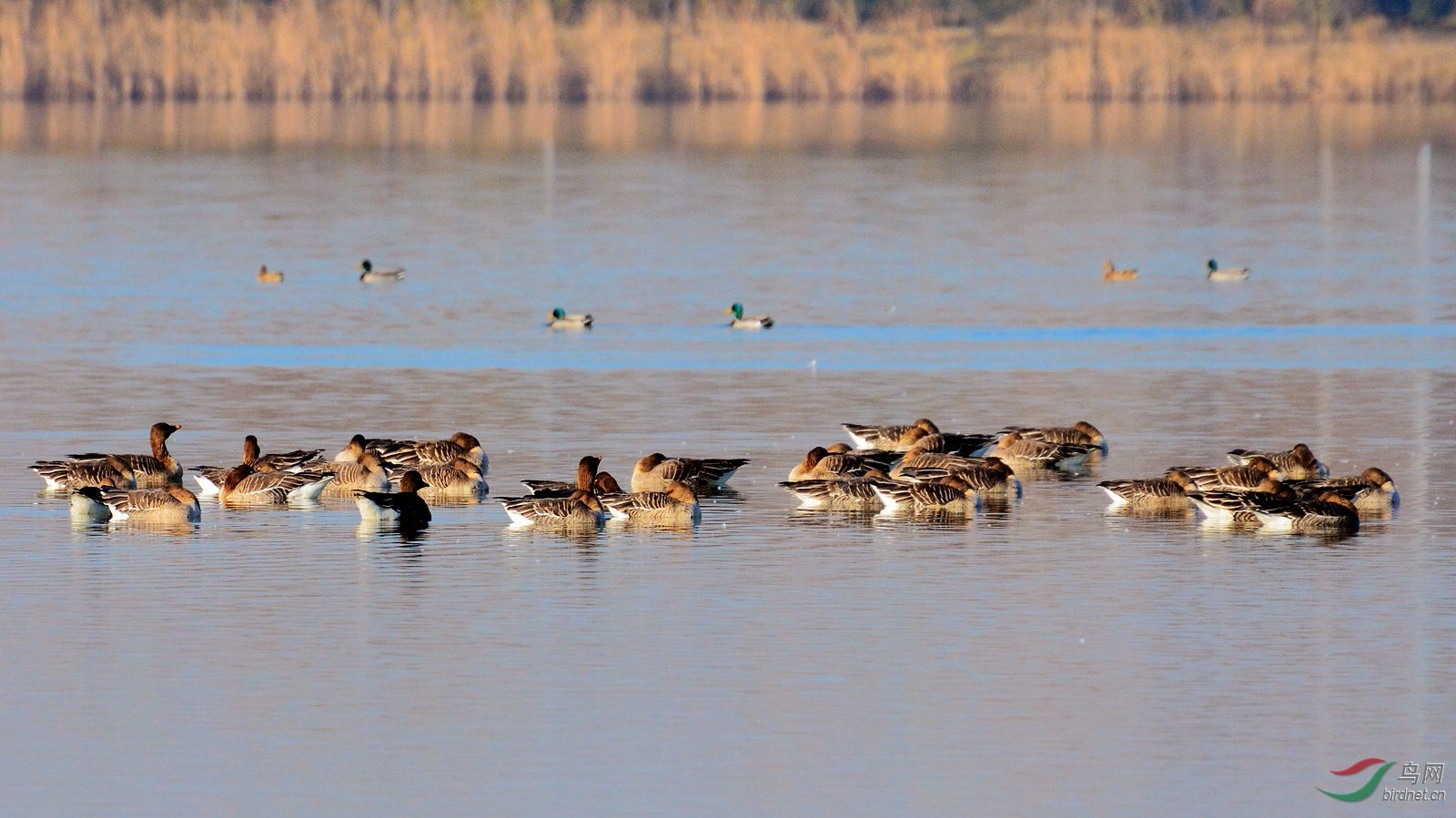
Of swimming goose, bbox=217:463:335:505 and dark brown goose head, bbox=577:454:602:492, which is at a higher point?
dark brown goose head, bbox=577:454:602:492

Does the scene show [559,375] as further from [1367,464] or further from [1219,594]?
[1219,594]

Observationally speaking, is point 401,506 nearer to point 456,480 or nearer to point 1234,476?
point 456,480

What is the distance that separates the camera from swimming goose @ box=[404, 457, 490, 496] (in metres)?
19.1

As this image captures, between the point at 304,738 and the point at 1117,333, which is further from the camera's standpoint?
the point at 1117,333

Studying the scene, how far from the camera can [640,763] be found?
11.7 meters

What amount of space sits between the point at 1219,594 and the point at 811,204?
3526cm

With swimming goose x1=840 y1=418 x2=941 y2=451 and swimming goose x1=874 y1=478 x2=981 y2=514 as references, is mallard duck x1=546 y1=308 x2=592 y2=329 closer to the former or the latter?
swimming goose x1=840 y1=418 x2=941 y2=451

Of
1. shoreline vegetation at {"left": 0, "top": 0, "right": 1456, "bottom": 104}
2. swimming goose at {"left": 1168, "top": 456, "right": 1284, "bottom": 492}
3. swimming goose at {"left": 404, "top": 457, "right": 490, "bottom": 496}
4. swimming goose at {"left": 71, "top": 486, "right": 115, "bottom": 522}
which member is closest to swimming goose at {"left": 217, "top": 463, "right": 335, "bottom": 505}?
swimming goose at {"left": 404, "top": 457, "right": 490, "bottom": 496}

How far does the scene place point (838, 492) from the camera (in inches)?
744

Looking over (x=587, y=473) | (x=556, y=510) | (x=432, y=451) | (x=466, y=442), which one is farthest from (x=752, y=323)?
(x=556, y=510)

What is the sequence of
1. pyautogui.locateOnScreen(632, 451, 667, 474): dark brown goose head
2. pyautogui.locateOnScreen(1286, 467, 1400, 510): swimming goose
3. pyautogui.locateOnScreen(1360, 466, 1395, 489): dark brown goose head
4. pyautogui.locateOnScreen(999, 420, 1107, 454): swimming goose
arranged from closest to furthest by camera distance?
pyautogui.locateOnScreen(1286, 467, 1400, 510): swimming goose
pyautogui.locateOnScreen(1360, 466, 1395, 489): dark brown goose head
pyautogui.locateOnScreen(632, 451, 667, 474): dark brown goose head
pyautogui.locateOnScreen(999, 420, 1107, 454): swimming goose

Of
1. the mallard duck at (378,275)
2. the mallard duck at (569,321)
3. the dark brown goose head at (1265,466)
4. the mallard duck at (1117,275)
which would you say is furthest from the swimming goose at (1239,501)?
the mallard duck at (378,275)

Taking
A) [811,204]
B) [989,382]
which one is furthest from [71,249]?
[989,382]

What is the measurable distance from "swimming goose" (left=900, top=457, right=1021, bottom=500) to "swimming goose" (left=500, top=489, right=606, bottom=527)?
256 cm
